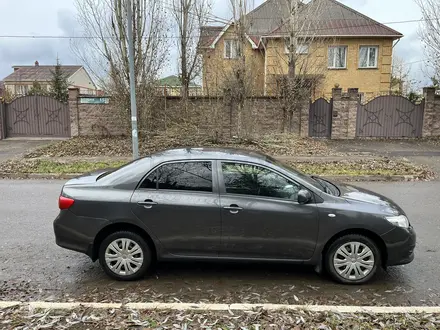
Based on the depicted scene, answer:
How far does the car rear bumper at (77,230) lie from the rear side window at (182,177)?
727mm

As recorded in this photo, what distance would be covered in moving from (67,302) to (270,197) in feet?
7.84

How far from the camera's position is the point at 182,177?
443cm

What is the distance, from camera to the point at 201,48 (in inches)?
811

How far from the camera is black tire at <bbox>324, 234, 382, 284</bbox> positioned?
4234 millimetres

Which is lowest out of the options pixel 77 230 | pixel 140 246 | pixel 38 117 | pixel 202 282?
pixel 202 282

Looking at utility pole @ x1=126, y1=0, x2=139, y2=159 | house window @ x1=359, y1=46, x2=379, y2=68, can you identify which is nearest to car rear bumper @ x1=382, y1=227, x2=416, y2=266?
utility pole @ x1=126, y1=0, x2=139, y2=159

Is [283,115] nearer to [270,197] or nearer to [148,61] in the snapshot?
[148,61]

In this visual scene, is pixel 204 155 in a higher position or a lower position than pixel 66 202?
higher

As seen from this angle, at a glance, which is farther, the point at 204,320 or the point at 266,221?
the point at 266,221

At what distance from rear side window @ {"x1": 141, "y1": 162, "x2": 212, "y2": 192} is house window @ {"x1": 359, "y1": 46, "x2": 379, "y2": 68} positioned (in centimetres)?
2448

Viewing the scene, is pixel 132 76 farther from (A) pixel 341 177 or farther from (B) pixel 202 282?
(B) pixel 202 282

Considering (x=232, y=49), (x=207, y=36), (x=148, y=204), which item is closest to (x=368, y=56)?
(x=207, y=36)

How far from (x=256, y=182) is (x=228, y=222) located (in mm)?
567

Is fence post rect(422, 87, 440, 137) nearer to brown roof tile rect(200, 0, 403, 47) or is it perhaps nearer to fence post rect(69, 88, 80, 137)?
brown roof tile rect(200, 0, 403, 47)
